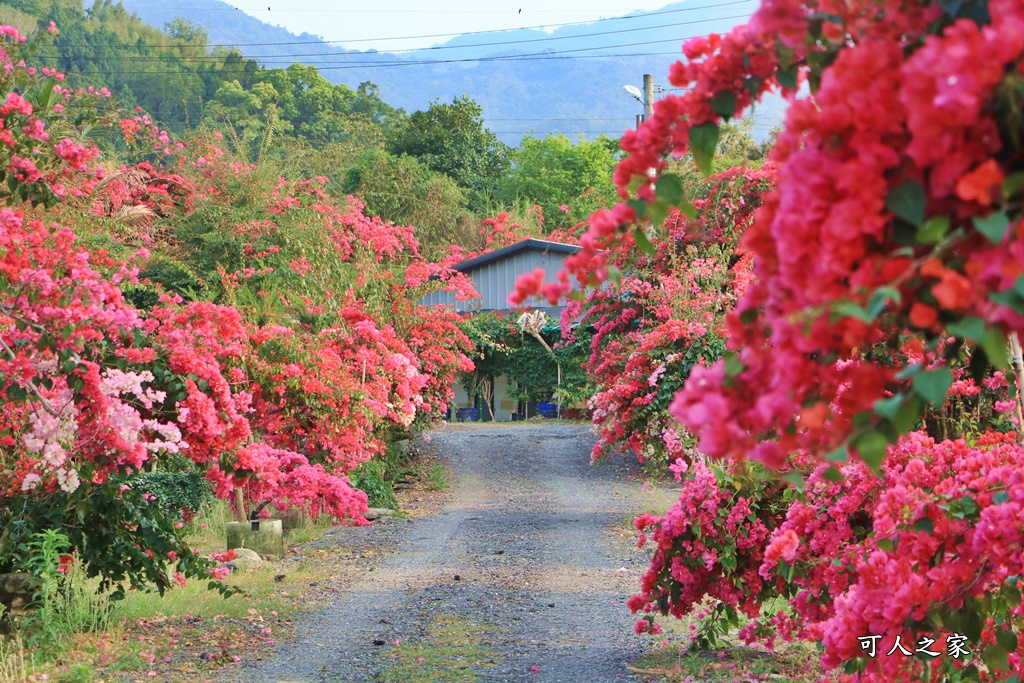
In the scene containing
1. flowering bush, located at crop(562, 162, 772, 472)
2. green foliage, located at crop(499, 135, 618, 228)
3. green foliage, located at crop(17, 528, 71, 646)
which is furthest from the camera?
green foliage, located at crop(499, 135, 618, 228)

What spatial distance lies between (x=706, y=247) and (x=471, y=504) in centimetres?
422

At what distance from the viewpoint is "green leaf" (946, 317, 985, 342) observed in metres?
1.03

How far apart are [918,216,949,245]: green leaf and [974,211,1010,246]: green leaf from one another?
0.16ft

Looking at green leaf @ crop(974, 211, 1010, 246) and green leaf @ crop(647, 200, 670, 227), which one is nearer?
green leaf @ crop(974, 211, 1010, 246)

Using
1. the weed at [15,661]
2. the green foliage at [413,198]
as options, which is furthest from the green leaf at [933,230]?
the green foliage at [413,198]

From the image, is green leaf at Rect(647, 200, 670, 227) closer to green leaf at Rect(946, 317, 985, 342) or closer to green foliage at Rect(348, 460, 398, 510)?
green leaf at Rect(946, 317, 985, 342)

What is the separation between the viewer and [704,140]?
1563mm

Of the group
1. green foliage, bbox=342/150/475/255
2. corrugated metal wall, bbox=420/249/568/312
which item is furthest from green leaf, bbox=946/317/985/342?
green foliage, bbox=342/150/475/255

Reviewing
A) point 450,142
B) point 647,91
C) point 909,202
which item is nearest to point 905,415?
point 909,202

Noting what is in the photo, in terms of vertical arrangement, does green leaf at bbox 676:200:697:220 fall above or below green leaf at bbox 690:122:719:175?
below

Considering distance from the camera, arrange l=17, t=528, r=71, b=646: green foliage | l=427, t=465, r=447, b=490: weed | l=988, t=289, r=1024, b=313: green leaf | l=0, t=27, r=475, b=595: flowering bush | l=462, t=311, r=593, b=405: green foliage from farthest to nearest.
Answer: l=462, t=311, r=593, b=405: green foliage < l=427, t=465, r=447, b=490: weed < l=17, t=528, r=71, b=646: green foliage < l=0, t=27, r=475, b=595: flowering bush < l=988, t=289, r=1024, b=313: green leaf

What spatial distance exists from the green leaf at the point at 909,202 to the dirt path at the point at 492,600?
4552mm

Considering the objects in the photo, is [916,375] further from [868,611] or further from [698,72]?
[868,611]

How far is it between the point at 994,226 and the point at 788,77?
1.71 ft
